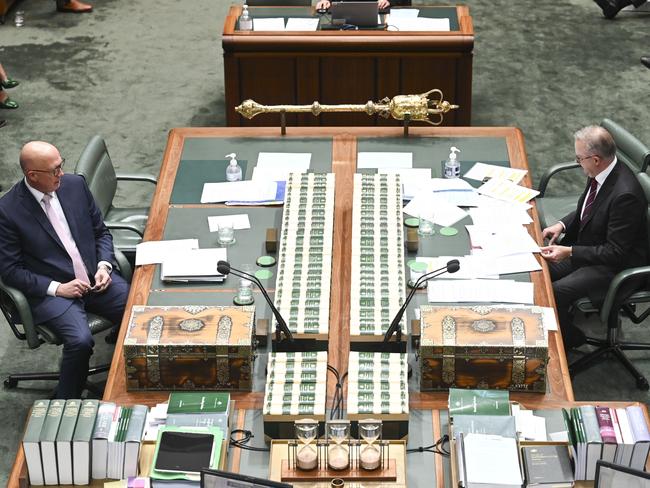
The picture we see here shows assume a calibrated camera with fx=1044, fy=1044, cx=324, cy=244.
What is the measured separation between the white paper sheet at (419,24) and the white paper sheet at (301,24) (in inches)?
23.0

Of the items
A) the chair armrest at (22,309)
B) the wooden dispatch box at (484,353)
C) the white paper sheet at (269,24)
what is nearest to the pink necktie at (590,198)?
the wooden dispatch box at (484,353)

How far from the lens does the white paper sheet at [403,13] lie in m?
8.23

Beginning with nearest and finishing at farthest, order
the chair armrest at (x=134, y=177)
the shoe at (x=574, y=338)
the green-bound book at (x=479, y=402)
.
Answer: the green-bound book at (x=479, y=402)
the shoe at (x=574, y=338)
the chair armrest at (x=134, y=177)

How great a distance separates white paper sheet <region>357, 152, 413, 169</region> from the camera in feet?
20.0

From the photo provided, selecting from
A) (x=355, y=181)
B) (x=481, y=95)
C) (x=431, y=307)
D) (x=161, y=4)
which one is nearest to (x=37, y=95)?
(x=161, y=4)

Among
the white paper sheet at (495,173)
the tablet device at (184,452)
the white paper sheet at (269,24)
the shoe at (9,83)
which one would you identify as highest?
the white paper sheet at (269,24)

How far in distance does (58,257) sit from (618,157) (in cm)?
328

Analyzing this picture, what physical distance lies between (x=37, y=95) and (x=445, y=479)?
6607mm

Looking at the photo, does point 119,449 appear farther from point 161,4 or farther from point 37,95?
point 161,4

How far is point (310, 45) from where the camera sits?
7.75 m

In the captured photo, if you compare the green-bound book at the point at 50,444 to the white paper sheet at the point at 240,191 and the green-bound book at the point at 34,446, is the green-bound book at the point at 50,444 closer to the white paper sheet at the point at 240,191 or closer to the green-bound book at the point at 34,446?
the green-bound book at the point at 34,446

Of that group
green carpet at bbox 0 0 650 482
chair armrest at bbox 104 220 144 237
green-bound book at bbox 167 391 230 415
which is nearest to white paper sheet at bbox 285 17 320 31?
green carpet at bbox 0 0 650 482

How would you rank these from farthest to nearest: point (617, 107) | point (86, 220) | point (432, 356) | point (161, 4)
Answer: point (161, 4) → point (617, 107) → point (86, 220) → point (432, 356)

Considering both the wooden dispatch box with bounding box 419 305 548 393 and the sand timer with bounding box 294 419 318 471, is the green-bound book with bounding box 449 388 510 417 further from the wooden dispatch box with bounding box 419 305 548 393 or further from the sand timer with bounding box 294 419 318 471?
the sand timer with bounding box 294 419 318 471
